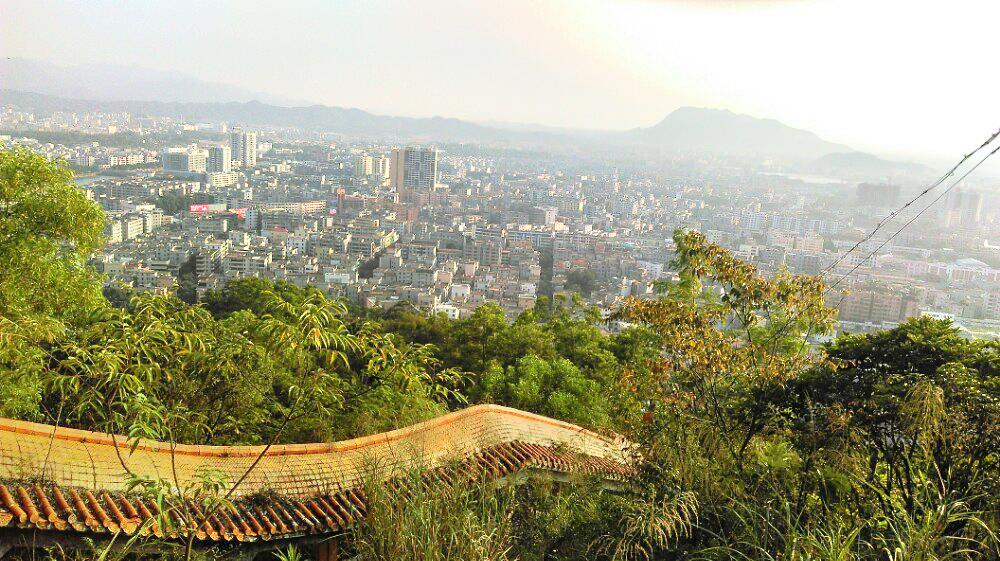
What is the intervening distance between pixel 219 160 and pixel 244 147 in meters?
6.00

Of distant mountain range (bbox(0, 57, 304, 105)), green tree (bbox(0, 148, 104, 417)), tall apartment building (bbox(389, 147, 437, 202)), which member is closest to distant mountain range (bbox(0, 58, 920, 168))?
distant mountain range (bbox(0, 57, 304, 105))

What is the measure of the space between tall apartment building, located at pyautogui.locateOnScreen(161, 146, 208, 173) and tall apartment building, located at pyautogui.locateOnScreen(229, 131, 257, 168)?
6.48 meters

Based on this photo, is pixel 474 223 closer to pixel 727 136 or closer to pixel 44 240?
pixel 727 136

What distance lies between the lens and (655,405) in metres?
3.26

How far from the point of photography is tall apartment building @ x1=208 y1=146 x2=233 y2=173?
5625 centimetres

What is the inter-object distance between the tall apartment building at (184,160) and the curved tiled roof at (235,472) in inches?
2113

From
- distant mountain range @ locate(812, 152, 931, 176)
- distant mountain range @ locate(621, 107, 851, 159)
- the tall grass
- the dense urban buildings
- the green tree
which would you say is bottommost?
the dense urban buildings

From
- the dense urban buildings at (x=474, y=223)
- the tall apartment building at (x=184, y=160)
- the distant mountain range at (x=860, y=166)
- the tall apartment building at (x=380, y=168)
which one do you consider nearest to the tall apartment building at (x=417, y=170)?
the dense urban buildings at (x=474, y=223)

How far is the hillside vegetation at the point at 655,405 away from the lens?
2.08 metres

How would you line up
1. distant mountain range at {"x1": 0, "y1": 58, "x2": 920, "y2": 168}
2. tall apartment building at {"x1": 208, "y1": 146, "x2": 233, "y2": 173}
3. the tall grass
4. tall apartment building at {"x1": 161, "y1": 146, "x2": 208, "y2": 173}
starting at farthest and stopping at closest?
tall apartment building at {"x1": 208, "y1": 146, "x2": 233, "y2": 173} → tall apartment building at {"x1": 161, "y1": 146, "x2": 208, "y2": 173} → distant mountain range at {"x1": 0, "y1": 58, "x2": 920, "y2": 168} → the tall grass

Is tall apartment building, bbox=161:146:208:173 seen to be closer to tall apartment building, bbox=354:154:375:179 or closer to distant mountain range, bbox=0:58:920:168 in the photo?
distant mountain range, bbox=0:58:920:168

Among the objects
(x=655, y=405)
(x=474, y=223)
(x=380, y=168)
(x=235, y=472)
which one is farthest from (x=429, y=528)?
(x=380, y=168)

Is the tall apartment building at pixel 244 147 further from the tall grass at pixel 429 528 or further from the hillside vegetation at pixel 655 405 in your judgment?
the tall grass at pixel 429 528

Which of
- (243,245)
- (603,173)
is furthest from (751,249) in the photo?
(603,173)
